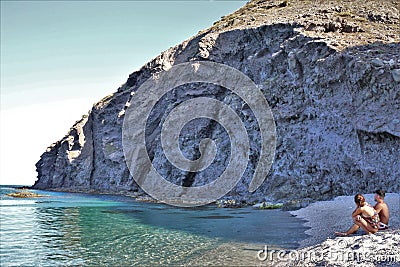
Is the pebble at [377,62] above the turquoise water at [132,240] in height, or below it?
above

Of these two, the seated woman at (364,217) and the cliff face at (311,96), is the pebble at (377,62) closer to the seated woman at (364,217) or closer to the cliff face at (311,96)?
the cliff face at (311,96)

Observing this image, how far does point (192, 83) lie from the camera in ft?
155

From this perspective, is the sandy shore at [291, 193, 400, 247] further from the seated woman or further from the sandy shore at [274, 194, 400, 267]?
the seated woman

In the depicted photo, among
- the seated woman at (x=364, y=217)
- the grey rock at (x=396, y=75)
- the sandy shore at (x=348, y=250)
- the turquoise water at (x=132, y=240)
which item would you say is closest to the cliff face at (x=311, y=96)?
the grey rock at (x=396, y=75)

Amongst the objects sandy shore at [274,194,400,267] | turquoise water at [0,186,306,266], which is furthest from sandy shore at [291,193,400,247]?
turquoise water at [0,186,306,266]

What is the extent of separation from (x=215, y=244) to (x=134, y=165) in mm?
42161

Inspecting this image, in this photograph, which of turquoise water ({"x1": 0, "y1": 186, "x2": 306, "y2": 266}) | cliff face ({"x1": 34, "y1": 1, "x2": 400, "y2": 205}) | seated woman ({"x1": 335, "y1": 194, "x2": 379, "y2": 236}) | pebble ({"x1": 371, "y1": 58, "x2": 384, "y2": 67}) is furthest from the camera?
pebble ({"x1": 371, "y1": 58, "x2": 384, "y2": 67})

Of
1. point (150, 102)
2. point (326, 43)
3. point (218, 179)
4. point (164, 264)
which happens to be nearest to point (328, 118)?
point (326, 43)

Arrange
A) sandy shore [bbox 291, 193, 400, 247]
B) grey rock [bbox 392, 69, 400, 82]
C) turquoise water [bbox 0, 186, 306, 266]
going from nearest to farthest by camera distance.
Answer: turquoise water [bbox 0, 186, 306, 266], sandy shore [bbox 291, 193, 400, 247], grey rock [bbox 392, 69, 400, 82]

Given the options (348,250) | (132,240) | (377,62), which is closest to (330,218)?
(348,250)

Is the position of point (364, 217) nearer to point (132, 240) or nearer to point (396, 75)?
point (132, 240)

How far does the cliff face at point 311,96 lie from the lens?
80.2 feet

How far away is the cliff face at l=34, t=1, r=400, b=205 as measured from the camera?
24.5 meters

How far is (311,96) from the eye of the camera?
29.8 metres
